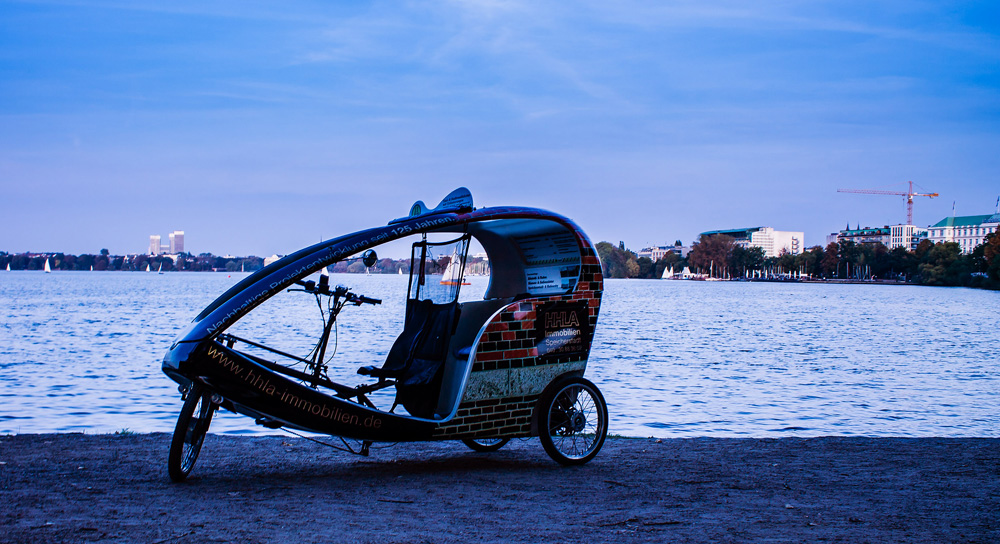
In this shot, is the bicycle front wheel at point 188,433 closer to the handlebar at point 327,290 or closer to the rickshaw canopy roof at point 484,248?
the rickshaw canopy roof at point 484,248

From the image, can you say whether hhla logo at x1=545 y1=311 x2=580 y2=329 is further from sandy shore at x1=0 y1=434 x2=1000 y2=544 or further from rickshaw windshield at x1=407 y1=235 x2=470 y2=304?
sandy shore at x1=0 y1=434 x2=1000 y2=544

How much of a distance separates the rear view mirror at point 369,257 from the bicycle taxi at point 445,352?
0.04 feet

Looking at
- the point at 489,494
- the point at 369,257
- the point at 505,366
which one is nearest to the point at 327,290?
the point at 369,257

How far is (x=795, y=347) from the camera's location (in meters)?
31.3

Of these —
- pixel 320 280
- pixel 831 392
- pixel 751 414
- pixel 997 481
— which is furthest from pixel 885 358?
pixel 320 280

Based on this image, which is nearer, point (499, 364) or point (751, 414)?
point (499, 364)

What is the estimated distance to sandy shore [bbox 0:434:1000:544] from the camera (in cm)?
511

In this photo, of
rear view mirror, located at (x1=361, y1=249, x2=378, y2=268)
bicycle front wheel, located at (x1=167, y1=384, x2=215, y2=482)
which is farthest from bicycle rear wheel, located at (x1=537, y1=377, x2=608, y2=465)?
bicycle front wheel, located at (x1=167, y1=384, x2=215, y2=482)

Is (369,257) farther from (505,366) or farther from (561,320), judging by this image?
(561,320)

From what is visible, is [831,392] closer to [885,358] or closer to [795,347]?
[885,358]

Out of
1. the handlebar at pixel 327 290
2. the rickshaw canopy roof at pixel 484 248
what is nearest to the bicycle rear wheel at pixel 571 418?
the rickshaw canopy roof at pixel 484 248

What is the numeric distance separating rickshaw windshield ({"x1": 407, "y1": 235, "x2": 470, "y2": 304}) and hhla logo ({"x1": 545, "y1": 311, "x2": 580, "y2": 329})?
2.69ft

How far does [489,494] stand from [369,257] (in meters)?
1.95

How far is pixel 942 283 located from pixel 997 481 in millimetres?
166992
